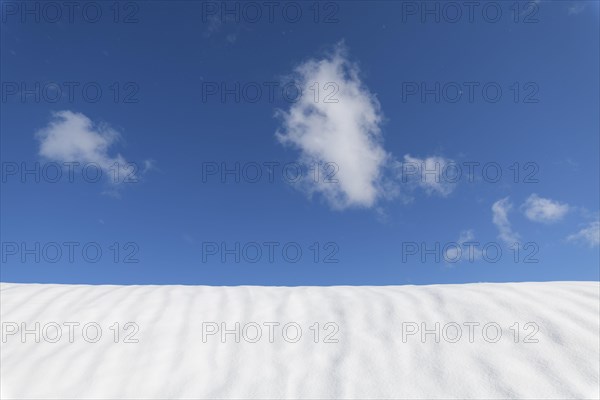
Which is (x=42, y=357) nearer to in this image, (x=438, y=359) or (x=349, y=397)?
(x=349, y=397)

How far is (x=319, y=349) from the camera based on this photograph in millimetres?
3113

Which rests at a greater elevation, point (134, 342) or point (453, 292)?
point (453, 292)

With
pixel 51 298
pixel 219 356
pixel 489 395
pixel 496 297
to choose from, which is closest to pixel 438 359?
pixel 489 395

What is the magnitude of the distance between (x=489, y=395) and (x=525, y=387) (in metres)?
0.23

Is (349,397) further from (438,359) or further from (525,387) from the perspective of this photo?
(525,387)

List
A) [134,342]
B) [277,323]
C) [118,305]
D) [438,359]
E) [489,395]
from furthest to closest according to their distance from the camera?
[118,305] → [277,323] → [134,342] → [438,359] → [489,395]

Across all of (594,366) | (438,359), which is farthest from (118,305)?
(594,366)

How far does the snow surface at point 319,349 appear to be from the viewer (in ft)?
8.64

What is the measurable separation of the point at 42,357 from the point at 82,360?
0.30 m

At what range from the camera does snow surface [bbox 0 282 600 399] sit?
2.63 meters

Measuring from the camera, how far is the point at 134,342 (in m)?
3.27

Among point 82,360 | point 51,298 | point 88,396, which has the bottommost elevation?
point 88,396

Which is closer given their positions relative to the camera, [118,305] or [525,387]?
[525,387]

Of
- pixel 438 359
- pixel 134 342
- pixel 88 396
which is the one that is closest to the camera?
pixel 88 396
